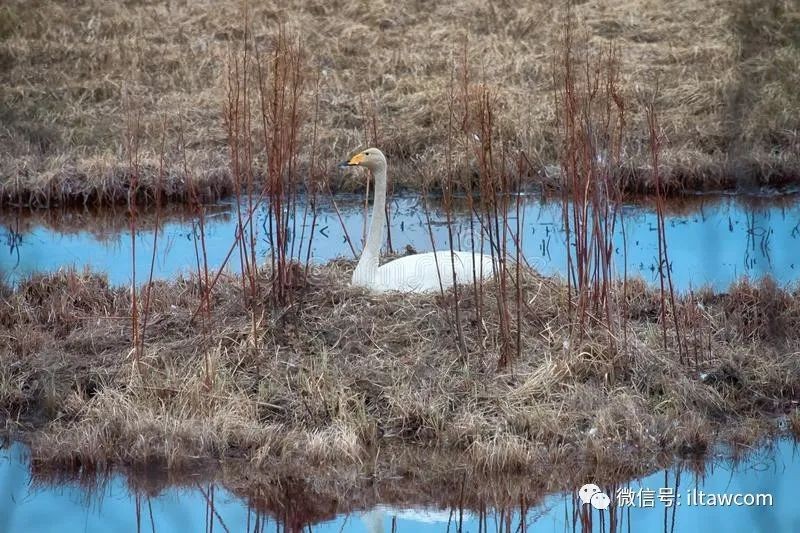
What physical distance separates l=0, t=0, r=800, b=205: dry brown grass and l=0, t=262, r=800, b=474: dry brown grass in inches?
185

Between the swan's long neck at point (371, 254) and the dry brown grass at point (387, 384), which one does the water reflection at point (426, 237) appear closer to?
the swan's long neck at point (371, 254)

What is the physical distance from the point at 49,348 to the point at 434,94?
28.5 ft

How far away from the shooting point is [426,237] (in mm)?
13453

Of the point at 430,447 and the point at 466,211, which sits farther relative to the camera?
the point at 466,211

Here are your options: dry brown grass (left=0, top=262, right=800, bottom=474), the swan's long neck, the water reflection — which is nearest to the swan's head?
the swan's long neck

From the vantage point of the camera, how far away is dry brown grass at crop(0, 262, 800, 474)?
794 cm

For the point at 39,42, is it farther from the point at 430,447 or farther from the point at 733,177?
the point at 430,447

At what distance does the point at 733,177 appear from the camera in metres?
14.9

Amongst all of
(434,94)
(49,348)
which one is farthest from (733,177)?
(49,348)

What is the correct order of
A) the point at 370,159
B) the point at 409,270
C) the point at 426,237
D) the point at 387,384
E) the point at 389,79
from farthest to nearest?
the point at 389,79
the point at 426,237
the point at 370,159
the point at 409,270
the point at 387,384

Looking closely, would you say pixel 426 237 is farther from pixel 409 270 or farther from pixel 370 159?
pixel 409 270

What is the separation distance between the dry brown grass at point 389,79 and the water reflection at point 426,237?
1.50ft

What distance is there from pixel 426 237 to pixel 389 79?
4925 millimetres

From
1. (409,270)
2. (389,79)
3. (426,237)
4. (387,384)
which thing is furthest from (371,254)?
(389,79)
